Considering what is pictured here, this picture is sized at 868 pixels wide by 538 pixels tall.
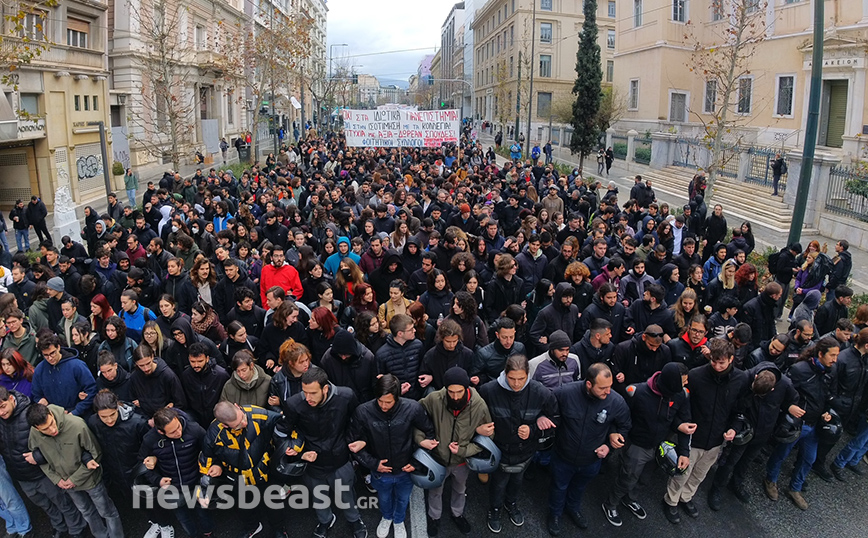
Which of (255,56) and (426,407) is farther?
(255,56)

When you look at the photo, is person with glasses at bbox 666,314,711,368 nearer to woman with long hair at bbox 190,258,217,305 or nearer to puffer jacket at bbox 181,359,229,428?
puffer jacket at bbox 181,359,229,428

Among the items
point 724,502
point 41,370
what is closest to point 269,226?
point 41,370

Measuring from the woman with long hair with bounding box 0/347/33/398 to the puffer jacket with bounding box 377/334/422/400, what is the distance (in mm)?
3089

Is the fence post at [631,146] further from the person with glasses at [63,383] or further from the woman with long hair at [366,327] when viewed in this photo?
the person with glasses at [63,383]

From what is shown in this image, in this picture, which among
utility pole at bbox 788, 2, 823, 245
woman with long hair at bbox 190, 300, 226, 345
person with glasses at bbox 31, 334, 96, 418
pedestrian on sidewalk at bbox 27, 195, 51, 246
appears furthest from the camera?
pedestrian on sidewalk at bbox 27, 195, 51, 246

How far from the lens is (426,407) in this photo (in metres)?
4.89

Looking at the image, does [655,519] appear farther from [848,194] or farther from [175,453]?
[848,194]

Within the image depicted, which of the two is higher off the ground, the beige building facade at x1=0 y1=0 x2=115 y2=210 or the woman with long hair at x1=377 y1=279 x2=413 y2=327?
the beige building facade at x1=0 y1=0 x2=115 y2=210

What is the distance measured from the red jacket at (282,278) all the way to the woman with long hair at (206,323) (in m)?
1.37

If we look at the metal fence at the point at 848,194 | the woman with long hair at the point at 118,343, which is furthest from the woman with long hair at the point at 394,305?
the metal fence at the point at 848,194

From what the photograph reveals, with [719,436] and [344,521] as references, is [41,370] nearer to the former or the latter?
[344,521]

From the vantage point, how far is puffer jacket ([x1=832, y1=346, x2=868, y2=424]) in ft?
18.1

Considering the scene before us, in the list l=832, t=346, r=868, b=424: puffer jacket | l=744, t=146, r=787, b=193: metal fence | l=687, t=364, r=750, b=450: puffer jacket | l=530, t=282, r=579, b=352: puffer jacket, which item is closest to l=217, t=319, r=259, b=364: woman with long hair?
l=530, t=282, r=579, b=352: puffer jacket

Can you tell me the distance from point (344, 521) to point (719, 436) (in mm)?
3263
